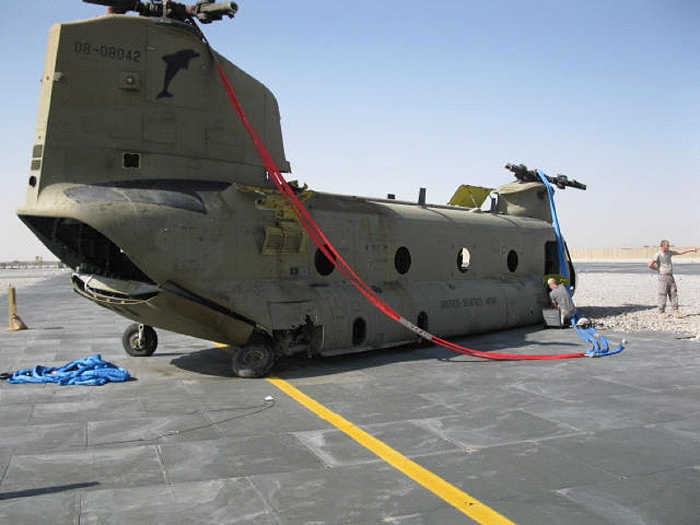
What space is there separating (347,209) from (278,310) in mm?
2780

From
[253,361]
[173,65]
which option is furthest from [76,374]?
[173,65]

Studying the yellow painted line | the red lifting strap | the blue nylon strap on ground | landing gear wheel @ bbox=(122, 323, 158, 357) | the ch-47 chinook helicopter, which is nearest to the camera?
the yellow painted line

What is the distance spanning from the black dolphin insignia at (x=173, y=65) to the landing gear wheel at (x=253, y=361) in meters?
4.04

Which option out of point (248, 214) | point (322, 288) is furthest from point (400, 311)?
point (248, 214)

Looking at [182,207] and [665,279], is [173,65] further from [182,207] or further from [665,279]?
[665,279]

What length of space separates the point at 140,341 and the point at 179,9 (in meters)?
5.78

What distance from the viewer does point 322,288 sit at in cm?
1054

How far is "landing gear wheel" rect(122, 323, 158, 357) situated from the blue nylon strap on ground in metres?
1.44

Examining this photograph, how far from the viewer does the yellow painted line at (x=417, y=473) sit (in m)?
4.53

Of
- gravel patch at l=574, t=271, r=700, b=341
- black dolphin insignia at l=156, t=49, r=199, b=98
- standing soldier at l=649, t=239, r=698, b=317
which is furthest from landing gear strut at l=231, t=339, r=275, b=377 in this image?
standing soldier at l=649, t=239, r=698, b=317

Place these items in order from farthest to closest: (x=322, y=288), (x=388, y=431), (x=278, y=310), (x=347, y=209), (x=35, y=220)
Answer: (x=347, y=209) → (x=322, y=288) → (x=278, y=310) → (x=35, y=220) → (x=388, y=431)

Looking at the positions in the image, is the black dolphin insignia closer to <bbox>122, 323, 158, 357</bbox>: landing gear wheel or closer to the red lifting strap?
the red lifting strap

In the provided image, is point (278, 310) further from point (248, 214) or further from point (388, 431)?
point (388, 431)

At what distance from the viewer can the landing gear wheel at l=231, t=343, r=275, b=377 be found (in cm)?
A: 939
